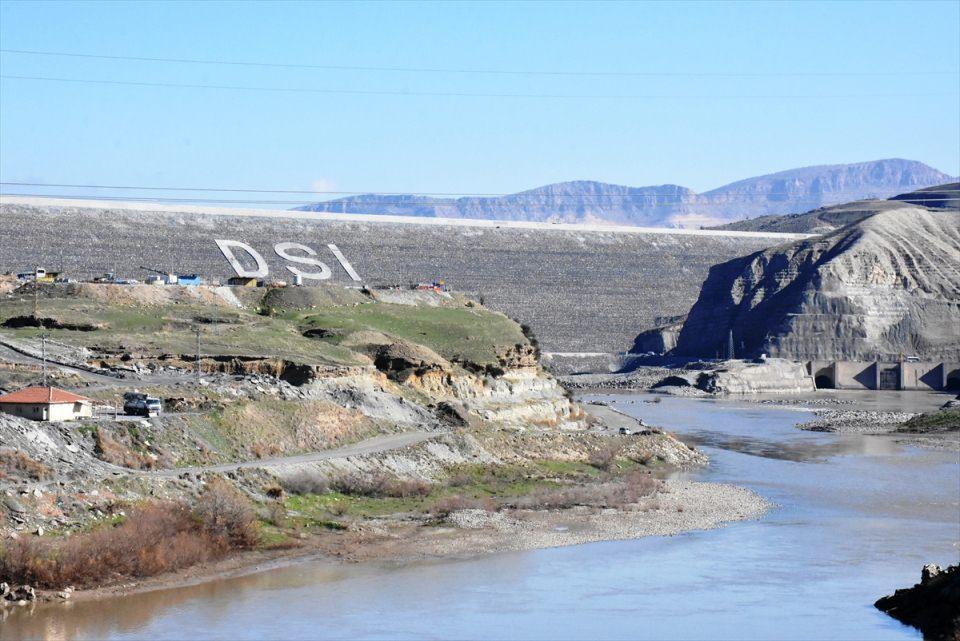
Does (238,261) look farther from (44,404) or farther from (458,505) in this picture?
(44,404)

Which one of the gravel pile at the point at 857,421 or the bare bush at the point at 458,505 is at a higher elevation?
the bare bush at the point at 458,505

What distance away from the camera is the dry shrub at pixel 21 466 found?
37656 millimetres

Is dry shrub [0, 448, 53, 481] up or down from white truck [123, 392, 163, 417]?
down

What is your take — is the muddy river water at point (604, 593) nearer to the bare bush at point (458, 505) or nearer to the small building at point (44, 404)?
the bare bush at point (458, 505)

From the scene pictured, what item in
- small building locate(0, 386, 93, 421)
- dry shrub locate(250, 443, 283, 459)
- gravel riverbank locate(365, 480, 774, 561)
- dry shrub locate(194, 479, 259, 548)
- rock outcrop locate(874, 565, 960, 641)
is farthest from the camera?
dry shrub locate(250, 443, 283, 459)

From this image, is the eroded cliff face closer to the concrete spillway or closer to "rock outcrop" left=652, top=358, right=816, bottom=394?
"rock outcrop" left=652, top=358, right=816, bottom=394

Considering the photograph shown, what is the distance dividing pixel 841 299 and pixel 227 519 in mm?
104959

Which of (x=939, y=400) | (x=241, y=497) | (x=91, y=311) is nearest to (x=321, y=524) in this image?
(x=241, y=497)

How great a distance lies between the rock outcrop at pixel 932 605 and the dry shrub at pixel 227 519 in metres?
15.7

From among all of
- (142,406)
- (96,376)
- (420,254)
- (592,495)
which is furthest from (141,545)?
(420,254)

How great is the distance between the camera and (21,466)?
38031 mm

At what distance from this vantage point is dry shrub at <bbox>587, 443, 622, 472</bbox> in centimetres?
5841

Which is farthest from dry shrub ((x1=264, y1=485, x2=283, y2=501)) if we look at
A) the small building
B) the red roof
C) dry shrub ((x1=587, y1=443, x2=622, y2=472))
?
dry shrub ((x1=587, y1=443, x2=622, y2=472))

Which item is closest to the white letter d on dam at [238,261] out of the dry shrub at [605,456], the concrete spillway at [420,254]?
the concrete spillway at [420,254]
